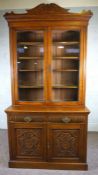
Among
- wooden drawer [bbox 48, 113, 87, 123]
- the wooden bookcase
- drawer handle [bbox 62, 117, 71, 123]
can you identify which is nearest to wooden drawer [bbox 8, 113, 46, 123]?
the wooden bookcase

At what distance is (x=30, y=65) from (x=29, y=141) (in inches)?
42.2

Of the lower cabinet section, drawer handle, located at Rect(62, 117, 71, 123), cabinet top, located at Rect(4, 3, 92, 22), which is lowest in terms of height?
the lower cabinet section

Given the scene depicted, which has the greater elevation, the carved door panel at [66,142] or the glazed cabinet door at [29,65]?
the glazed cabinet door at [29,65]

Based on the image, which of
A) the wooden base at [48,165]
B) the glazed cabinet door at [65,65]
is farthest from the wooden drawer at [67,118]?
the wooden base at [48,165]

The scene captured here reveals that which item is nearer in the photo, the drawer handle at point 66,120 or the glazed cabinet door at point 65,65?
the drawer handle at point 66,120

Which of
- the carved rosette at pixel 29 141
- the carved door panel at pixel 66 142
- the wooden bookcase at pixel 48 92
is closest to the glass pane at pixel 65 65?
the wooden bookcase at pixel 48 92

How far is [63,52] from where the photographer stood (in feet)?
8.63

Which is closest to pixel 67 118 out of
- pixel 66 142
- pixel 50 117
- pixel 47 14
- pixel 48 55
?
pixel 50 117

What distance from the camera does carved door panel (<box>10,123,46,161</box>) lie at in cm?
244

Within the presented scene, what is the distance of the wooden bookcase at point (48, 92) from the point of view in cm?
238

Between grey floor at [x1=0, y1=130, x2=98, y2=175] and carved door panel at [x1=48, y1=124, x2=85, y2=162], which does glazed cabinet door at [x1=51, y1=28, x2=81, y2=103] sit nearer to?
carved door panel at [x1=48, y1=124, x2=85, y2=162]

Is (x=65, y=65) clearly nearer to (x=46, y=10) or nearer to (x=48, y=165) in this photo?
(x=46, y=10)

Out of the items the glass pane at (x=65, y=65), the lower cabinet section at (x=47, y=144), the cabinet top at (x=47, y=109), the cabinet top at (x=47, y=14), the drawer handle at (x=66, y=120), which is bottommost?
the lower cabinet section at (x=47, y=144)

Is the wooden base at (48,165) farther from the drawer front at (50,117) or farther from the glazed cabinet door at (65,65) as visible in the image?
the glazed cabinet door at (65,65)
